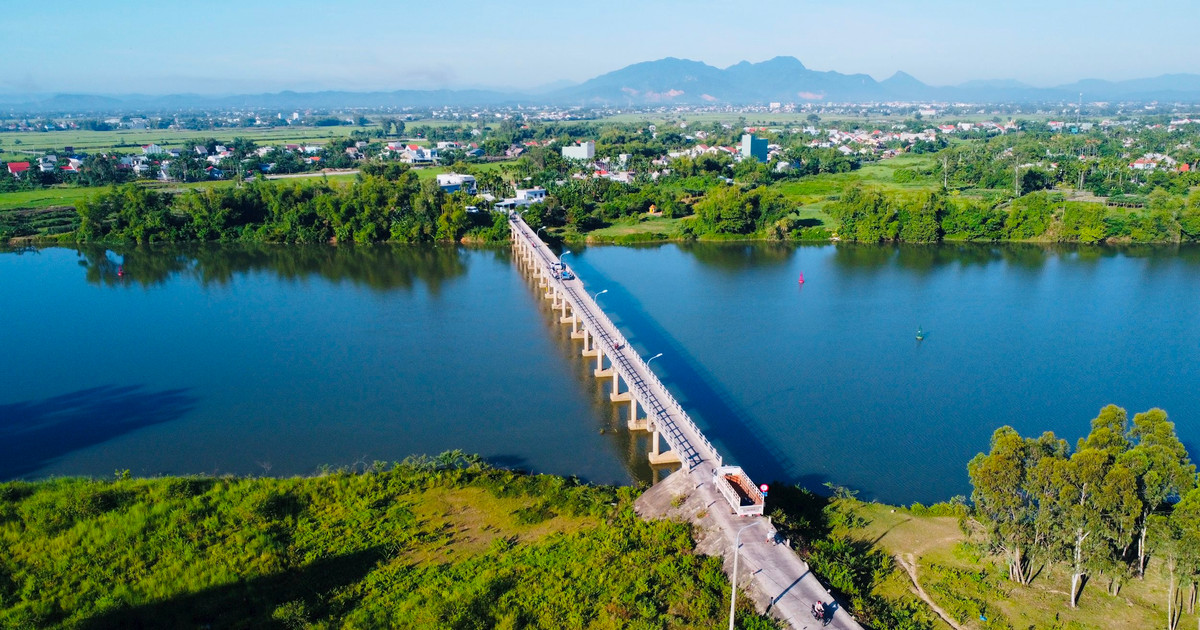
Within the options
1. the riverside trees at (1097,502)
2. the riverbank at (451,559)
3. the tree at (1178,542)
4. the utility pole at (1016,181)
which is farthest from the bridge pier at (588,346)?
the utility pole at (1016,181)

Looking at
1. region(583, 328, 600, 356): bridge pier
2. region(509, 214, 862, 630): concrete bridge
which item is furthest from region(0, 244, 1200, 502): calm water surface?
region(509, 214, 862, 630): concrete bridge

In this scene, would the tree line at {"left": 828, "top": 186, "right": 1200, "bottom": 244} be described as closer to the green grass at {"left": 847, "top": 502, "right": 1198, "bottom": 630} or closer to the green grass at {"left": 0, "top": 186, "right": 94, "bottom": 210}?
the green grass at {"left": 847, "top": 502, "right": 1198, "bottom": 630}

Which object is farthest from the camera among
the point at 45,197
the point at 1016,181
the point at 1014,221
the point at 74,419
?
the point at 45,197

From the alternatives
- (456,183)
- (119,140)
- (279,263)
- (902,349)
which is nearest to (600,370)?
(902,349)

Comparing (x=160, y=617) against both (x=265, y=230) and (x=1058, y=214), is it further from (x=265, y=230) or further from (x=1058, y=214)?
(x=1058, y=214)

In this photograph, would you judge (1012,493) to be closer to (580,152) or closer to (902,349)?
(902,349)

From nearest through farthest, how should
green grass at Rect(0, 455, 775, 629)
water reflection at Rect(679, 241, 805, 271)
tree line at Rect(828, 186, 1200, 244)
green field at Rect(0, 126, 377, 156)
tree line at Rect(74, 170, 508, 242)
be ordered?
green grass at Rect(0, 455, 775, 629), water reflection at Rect(679, 241, 805, 271), tree line at Rect(828, 186, 1200, 244), tree line at Rect(74, 170, 508, 242), green field at Rect(0, 126, 377, 156)

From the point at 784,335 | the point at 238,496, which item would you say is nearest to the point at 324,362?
Answer: the point at 238,496
